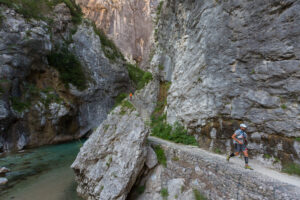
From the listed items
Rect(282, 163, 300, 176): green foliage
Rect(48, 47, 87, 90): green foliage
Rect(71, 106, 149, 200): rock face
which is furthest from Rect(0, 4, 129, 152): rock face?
Rect(282, 163, 300, 176): green foliage

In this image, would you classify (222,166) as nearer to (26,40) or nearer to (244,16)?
(244,16)

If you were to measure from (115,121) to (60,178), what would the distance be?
5.28 meters

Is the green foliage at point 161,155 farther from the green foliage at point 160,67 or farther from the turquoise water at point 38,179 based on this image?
the green foliage at point 160,67

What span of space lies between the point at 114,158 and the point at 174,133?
425cm

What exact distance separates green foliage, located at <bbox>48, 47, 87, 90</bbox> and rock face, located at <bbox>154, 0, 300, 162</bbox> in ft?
67.3

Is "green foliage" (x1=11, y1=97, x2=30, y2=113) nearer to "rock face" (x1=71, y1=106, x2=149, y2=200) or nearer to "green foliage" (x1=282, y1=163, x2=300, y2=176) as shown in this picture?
"rock face" (x1=71, y1=106, x2=149, y2=200)

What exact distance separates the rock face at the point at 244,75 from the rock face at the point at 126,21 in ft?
123

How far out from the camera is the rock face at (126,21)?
46.3 m

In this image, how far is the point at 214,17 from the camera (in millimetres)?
8414

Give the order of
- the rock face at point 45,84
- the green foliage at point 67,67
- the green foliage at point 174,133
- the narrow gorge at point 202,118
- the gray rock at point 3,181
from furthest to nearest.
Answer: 1. the green foliage at point 67,67
2. the rock face at point 45,84
3. the green foliage at point 174,133
4. the gray rock at point 3,181
5. the narrow gorge at point 202,118

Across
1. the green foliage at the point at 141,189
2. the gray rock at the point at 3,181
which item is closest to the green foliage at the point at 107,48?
the gray rock at the point at 3,181

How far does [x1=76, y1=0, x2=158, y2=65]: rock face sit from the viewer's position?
152ft

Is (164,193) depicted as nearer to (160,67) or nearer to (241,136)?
(241,136)

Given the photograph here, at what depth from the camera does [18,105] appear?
739 inches
